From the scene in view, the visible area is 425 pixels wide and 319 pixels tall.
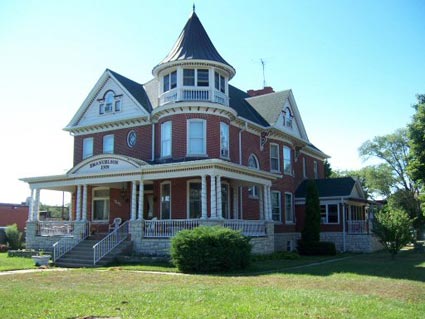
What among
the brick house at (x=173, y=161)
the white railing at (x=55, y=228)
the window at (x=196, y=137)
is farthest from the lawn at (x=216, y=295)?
the window at (x=196, y=137)

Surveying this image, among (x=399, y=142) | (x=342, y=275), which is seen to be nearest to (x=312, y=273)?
(x=342, y=275)

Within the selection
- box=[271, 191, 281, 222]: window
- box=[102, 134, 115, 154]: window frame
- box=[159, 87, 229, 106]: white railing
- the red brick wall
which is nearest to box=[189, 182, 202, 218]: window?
box=[159, 87, 229, 106]: white railing

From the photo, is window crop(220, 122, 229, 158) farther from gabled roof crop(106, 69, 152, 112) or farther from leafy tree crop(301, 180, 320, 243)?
leafy tree crop(301, 180, 320, 243)

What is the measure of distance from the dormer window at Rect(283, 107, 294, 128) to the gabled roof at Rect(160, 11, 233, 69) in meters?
7.77

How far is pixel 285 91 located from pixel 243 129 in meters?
6.64

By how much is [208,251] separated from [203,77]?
11.3 meters

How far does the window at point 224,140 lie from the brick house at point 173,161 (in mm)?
110

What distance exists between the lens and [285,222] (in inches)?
1181

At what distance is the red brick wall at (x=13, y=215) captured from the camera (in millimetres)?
44875

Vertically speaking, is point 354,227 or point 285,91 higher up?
point 285,91

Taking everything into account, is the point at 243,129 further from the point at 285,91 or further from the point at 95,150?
the point at 95,150

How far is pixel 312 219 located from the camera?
91.0ft

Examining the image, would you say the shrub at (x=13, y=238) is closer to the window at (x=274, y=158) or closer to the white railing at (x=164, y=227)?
the white railing at (x=164, y=227)

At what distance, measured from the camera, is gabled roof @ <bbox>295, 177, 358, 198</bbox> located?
101 ft
